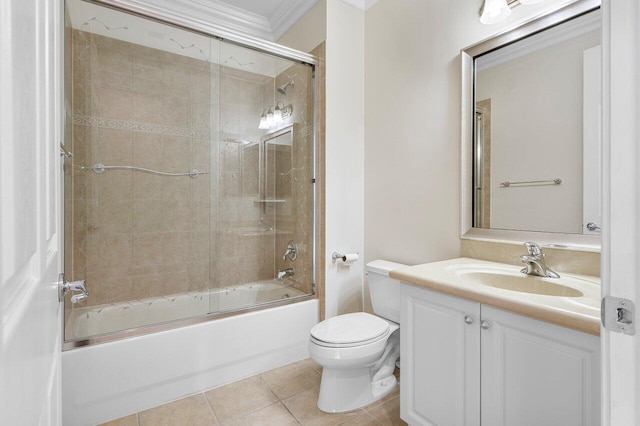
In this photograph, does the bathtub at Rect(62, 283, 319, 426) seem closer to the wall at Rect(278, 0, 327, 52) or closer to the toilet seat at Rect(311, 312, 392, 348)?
the toilet seat at Rect(311, 312, 392, 348)

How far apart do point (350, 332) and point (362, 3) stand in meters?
2.39

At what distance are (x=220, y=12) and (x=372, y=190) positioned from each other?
78.2 inches

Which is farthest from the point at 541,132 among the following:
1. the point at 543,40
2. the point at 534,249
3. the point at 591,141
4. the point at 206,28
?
the point at 206,28

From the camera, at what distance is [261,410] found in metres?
1.76

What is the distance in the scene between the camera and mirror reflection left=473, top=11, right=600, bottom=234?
1.39 m

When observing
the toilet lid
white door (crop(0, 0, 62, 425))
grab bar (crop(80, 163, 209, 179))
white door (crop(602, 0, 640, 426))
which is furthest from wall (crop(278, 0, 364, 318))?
white door (crop(0, 0, 62, 425))

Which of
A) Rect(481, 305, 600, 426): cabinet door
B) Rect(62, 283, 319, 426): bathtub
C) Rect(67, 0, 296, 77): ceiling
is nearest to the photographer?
Rect(481, 305, 600, 426): cabinet door

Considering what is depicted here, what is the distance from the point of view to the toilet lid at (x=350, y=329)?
1.69m

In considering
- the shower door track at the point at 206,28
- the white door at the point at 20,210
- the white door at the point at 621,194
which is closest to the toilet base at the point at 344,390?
the white door at the point at 621,194

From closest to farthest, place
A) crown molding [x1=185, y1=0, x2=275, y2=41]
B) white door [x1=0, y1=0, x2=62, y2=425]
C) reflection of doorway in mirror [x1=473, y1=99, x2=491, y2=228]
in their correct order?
white door [x1=0, y1=0, x2=62, y2=425]
reflection of doorway in mirror [x1=473, y1=99, x2=491, y2=228]
crown molding [x1=185, y1=0, x2=275, y2=41]

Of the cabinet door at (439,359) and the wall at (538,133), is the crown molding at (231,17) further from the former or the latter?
the cabinet door at (439,359)

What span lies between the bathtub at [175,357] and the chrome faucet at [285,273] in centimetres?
28

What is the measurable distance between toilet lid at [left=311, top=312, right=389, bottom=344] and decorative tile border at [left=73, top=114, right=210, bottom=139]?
1.75 metres

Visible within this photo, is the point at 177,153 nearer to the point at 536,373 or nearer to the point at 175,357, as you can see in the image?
the point at 175,357
